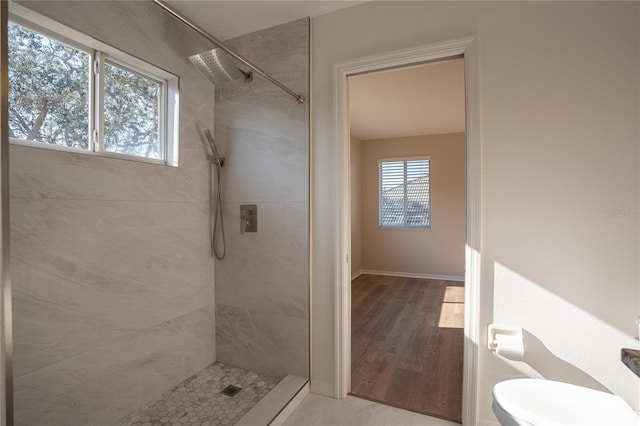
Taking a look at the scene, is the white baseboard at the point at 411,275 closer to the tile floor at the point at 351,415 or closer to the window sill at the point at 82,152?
the tile floor at the point at 351,415

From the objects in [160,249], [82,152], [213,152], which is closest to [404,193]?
[213,152]

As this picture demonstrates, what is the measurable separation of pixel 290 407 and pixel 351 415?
37 cm

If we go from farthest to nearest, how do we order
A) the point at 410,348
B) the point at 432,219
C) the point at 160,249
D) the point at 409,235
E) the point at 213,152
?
the point at 409,235 < the point at 432,219 < the point at 410,348 < the point at 213,152 < the point at 160,249


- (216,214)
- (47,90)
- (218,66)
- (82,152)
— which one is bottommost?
(216,214)

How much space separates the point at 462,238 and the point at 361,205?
1870 millimetres

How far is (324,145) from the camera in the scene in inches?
78.6

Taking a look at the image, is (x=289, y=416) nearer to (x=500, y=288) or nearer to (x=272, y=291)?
(x=272, y=291)

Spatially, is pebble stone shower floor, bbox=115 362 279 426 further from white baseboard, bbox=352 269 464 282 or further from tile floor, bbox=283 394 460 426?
white baseboard, bbox=352 269 464 282

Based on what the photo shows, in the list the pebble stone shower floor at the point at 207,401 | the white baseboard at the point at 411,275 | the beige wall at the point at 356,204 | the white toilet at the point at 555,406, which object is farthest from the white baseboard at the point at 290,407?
the white baseboard at the point at 411,275

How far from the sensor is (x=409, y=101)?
148 inches

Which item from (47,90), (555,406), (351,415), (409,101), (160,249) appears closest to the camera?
(555,406)

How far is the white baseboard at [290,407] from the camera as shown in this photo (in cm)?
174

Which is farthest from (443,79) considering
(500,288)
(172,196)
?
(172,196)

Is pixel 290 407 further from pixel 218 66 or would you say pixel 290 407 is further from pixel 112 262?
pixel 218 66
